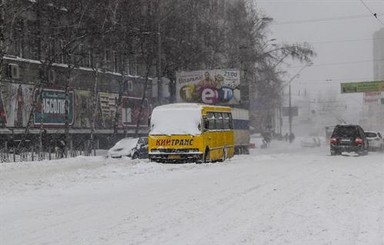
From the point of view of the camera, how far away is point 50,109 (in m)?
40.8

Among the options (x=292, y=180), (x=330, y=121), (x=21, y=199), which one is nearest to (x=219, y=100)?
(x=292, y=180)

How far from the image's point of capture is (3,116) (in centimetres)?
3634

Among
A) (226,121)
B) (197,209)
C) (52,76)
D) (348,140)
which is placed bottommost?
(197,209)

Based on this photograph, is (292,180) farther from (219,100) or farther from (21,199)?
(219,100)

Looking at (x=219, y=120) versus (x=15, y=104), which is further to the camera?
(x=15, y=104)

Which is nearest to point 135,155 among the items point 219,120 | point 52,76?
point 219,120

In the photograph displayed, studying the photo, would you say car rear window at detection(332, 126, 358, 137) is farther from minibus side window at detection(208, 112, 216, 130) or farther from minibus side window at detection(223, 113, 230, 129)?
minibus side window at detection(208, 112, 216, 130)

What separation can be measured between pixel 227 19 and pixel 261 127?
33978 mm

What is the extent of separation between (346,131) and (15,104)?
19255 millimetres

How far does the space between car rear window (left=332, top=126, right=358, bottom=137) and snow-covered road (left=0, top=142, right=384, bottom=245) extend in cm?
1622

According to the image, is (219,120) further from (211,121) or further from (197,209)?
(197,209)

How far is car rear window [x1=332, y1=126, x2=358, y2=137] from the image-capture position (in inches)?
1382

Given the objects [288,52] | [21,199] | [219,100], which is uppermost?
[288,52]

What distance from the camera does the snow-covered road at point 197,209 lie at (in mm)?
8953
